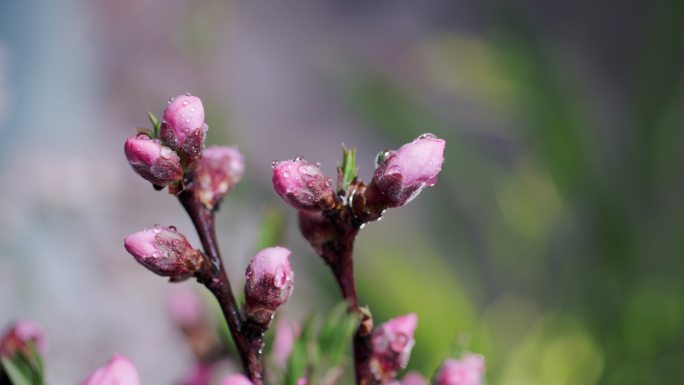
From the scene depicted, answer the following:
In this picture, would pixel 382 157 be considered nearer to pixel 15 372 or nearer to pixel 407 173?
pixel 407 173

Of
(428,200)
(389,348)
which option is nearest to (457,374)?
(389,348)

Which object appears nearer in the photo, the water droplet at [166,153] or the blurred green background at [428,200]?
the water droplet at [166,153]

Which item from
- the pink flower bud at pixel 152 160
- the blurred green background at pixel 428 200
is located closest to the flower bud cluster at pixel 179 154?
the pink flower bud at pixel 152 160

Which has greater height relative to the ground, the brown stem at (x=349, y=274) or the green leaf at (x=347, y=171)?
the green leaf at (x=347, y=171)

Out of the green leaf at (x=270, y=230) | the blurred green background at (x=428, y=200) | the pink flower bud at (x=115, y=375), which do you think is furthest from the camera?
the blurred green background at (x=428, y=200)

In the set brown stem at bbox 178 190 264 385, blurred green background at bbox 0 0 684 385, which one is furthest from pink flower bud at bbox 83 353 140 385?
blurred green background at bbox 0 0 684 385

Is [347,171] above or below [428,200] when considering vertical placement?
above

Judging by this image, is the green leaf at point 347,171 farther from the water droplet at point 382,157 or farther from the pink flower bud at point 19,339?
the pink flower bud at point 19,339
